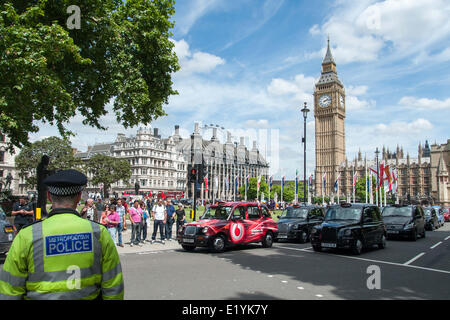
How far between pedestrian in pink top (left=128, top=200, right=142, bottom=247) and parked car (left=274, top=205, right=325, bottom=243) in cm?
613

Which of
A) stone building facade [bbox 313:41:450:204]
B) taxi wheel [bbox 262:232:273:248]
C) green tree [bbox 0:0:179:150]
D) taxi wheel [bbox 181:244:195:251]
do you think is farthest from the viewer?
stone building facade [bbox 313:41:450:204]

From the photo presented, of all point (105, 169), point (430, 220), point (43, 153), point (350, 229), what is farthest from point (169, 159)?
point (350, 229)

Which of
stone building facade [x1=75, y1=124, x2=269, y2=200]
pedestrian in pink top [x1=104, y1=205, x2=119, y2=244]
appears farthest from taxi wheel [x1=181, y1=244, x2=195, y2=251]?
stone building facade [x1=75, y1=124, x2=269, y2=200]

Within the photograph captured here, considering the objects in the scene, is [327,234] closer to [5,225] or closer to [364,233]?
[364,233]

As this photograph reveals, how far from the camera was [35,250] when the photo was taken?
8.86ft

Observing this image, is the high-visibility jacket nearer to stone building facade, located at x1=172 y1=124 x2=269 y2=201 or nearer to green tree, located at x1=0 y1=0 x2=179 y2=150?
green tree, located at x1=0 y1=0 x2=179 y2=150

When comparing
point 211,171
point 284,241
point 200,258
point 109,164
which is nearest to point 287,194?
point 211,171

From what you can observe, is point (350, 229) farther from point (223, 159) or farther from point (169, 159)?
point (223, 159)

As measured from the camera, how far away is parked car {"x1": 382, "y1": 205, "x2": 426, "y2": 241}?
18031 millimetres

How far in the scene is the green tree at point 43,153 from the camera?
4981 centimetres

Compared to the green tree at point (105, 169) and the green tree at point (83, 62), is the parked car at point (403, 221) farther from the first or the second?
the green tree at point (105, 169)

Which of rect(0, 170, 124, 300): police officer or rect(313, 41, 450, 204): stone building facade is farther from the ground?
rect(313, 41, 450, 204): stone building facade

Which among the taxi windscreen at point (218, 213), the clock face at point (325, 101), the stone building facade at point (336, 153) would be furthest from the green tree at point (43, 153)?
the clock face at point (325, 101)
